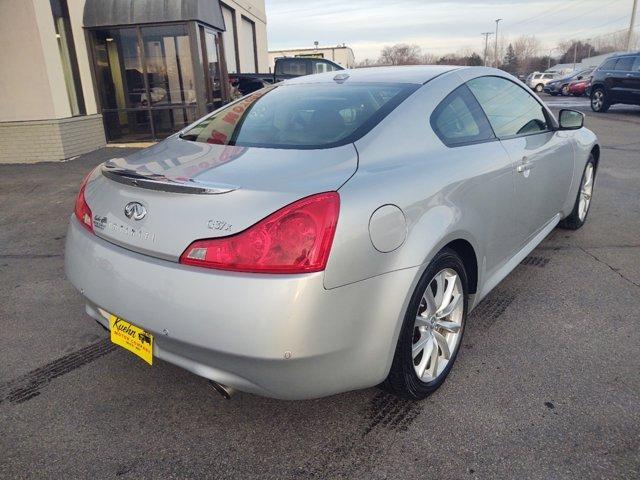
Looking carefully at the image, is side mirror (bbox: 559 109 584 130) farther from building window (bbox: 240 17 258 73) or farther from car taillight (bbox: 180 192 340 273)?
building window (bbox: 240 17 258 73)

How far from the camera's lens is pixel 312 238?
1778 millimetres

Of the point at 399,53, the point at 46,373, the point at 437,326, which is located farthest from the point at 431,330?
the point at 399,53

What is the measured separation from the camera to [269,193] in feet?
6.03

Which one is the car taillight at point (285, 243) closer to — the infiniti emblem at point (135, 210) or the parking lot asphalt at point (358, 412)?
the infiniti emblem at point (135, 210)

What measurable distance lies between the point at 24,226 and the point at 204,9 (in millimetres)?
8009

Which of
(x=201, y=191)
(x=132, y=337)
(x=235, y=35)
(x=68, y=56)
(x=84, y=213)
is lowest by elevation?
(x=132, y=337)

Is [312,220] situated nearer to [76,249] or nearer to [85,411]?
[76,249]

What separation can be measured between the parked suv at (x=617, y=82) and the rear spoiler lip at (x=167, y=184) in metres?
17.6

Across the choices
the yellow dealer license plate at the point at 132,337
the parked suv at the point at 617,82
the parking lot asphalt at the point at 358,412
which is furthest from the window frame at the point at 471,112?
the parked suv at the point at 617,82

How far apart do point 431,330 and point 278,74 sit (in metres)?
13.6

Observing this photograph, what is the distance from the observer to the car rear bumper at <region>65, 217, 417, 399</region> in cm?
175

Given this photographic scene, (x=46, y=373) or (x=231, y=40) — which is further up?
(x=231, y=40)

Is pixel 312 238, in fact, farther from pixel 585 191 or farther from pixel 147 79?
pixel 147 79

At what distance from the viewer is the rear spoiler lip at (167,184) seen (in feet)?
6.20
